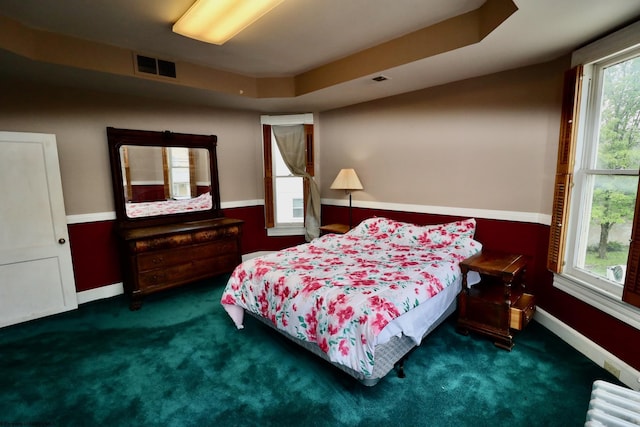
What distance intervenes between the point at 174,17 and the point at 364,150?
2665 millimetres

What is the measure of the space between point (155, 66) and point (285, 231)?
9.02ft

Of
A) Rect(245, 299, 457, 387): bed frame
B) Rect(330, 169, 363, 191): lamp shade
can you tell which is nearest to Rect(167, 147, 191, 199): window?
Rect(330, 169, 363, 191): lamp shade

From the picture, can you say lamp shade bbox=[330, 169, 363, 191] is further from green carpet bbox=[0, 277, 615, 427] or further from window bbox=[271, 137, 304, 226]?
green carpet bbox=[0, 277, 615, 427]

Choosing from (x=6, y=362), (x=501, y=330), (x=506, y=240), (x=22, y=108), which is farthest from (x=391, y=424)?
(x=22, y=108)

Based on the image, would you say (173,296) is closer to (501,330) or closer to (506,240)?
(501,330)

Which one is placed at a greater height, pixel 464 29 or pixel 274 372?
pixel 464 29

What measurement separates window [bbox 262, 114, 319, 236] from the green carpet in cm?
216

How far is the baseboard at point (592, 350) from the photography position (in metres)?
1.98

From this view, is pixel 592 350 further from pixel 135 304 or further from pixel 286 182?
pixel 135 304

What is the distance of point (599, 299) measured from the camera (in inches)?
86.6

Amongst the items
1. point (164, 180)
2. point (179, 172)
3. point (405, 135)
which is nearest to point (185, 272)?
point (164, 180)

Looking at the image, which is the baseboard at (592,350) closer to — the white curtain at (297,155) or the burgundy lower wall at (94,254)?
the white curtain at (297,155)

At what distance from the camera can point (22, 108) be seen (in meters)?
2.99

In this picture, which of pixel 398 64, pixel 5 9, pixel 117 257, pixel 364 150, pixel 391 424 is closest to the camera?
pixel 391 424
